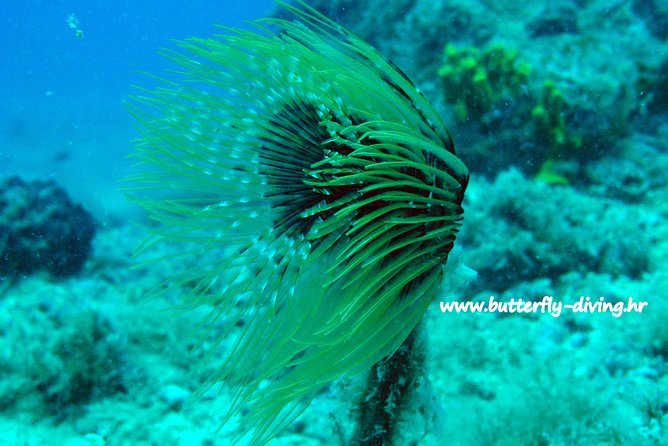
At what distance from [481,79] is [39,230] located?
22.6 ft

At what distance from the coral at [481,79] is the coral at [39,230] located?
6.20m

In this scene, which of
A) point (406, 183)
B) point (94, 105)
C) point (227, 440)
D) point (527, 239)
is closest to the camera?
point (406, 183)

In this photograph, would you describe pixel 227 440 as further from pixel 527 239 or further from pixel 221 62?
pixel 527 239

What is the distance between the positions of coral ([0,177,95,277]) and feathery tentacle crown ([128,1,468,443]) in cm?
522

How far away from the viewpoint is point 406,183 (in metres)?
2.00

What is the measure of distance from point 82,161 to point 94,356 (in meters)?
19.4

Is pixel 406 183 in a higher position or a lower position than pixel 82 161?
higher

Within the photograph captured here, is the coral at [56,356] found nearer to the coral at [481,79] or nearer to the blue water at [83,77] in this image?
the blue water at [83,77]

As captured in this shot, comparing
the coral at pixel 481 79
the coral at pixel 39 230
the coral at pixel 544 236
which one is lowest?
the coral at pixel 39 230

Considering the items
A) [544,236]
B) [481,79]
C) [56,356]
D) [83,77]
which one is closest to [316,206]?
[56,356]

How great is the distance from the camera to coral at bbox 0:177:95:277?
651 centimetres

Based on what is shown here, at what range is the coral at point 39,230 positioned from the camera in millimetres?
6512

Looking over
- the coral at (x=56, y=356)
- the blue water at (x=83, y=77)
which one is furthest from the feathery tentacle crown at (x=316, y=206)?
the coral at (x=56, y=356)

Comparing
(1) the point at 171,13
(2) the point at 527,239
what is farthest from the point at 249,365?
(1) the point at 171,13
